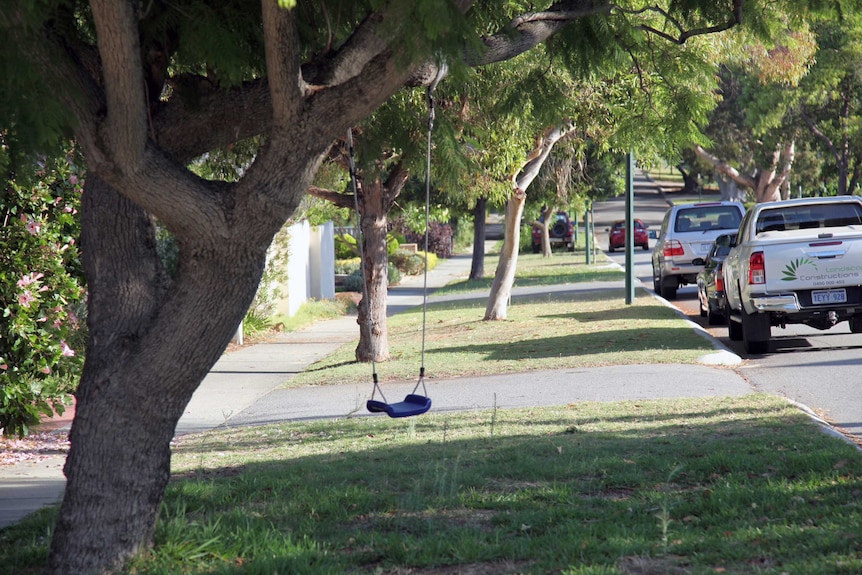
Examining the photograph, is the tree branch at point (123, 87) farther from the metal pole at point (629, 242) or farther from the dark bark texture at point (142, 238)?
the metal pole at point (629, 242)

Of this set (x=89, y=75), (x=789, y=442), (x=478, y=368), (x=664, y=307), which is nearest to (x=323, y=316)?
(x=664, y=307)

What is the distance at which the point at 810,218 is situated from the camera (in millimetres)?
14391

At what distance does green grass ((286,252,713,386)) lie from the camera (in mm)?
14062

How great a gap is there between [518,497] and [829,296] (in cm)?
792

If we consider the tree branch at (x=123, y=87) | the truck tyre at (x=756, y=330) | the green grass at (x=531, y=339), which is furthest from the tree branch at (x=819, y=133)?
the tree branch at (x=123, y=87)

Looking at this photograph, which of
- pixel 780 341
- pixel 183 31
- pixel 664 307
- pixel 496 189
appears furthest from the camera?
pixel 664 307

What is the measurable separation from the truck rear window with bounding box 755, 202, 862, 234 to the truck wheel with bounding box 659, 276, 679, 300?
880 centimetres

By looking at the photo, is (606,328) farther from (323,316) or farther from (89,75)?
(89,75)

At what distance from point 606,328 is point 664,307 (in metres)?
3.55

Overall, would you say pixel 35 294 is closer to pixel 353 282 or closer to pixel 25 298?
pixel 25 298

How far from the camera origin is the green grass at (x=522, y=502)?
17.1 feet

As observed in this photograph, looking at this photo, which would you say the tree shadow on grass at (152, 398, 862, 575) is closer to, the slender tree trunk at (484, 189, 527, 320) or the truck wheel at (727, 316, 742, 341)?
the truck wheel at (727, 316, 742, 341)

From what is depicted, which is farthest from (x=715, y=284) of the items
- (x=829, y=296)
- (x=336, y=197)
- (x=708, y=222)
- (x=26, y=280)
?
(x=26, y=280)

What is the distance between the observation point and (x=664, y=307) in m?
20.7
